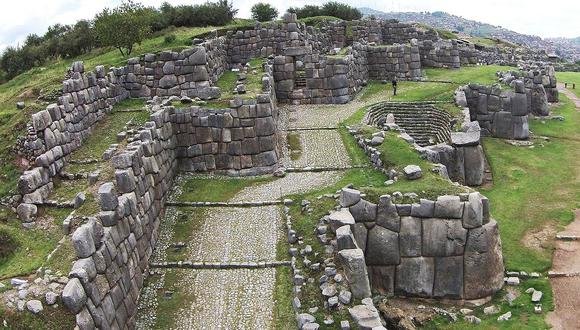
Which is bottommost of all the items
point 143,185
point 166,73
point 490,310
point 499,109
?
point 490,310

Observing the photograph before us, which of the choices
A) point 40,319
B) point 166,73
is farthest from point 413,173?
point 166,73

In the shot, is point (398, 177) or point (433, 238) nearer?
point (433, 238)

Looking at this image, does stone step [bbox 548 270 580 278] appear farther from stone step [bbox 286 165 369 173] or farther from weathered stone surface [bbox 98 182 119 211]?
weathered stone surface [bbox 98 182 119 211]

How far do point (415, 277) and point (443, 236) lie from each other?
1785 mm

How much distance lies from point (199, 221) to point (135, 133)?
15.3 feet

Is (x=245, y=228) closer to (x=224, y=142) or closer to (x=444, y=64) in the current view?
(x=224, y=142)

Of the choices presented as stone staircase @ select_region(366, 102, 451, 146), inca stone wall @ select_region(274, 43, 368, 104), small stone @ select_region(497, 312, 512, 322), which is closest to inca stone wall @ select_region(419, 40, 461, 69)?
stone staircase @ select_region(366, 102, 451, 146)

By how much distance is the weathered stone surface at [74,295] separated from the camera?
43.1ft

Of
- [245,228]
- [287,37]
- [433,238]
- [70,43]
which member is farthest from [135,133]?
[70,43]

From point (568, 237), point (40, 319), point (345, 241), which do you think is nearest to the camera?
point (40, 319)

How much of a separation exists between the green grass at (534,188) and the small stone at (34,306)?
16.9 meters

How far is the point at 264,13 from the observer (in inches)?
2153

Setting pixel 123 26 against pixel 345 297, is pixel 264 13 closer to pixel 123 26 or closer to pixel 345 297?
pixel 123 26

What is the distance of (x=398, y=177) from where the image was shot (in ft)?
73.6
